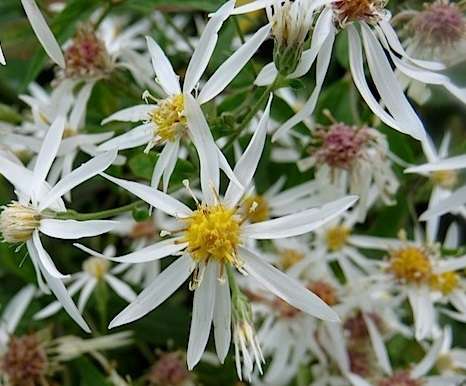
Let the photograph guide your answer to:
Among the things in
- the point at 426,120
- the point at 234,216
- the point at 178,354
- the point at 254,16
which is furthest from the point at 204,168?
the point at 426,120

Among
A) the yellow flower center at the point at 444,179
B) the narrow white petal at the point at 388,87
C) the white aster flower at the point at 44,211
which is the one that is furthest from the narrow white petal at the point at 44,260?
the yellow flower center at the point at 444,179

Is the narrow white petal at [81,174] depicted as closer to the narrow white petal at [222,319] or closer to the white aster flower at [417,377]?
the narrow white petal at [222,319]

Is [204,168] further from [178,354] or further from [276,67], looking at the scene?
[178,354]

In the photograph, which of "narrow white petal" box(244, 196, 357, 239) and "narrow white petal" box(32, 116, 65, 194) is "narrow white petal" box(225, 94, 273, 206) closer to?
"narrow white petal" box(244, 196, 357, 239)

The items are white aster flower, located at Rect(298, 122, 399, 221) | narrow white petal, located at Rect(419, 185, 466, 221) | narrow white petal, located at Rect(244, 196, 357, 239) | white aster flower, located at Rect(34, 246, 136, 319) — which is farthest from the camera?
white aster flower, located at Rect(34, 246, 136, 319)

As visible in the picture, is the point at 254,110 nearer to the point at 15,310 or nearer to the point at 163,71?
the point at 163,71

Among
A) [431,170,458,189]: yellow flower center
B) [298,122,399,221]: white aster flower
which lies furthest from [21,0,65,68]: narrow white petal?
[431,170,458,189]: yellow flower center
